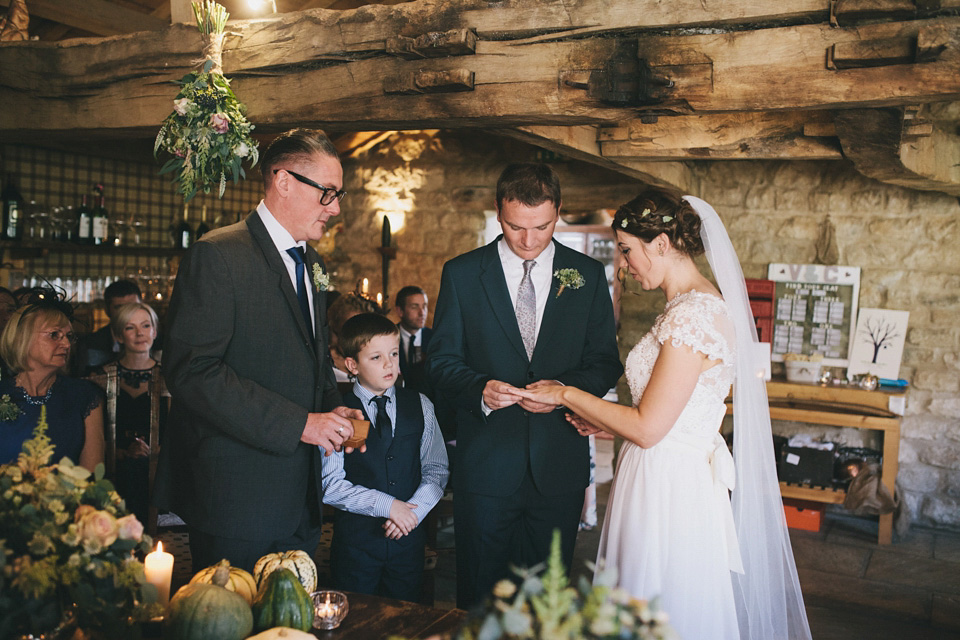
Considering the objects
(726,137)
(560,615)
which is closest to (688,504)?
(560,615)

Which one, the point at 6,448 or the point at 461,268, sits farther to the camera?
the point at 6,448

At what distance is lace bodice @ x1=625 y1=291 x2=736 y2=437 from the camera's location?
2227 mm

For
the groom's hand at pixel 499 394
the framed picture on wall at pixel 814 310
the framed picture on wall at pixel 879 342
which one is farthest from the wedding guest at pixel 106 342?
the framed picture on wall at pixel 879 342

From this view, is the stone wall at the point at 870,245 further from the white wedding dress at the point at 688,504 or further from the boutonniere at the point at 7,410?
the boutonniere at the point at 7,410

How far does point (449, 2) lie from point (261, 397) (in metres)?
1.89

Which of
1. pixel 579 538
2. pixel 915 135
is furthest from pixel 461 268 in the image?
pixel 579 538

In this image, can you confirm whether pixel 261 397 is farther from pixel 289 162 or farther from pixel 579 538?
pixel 579 538

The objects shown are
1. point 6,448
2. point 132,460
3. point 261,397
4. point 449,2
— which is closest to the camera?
point 261,397

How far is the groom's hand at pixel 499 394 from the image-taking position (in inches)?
89.1

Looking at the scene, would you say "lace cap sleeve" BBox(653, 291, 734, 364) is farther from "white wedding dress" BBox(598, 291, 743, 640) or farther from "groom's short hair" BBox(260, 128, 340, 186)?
"groom's short hair" BBox(260, 128, 340, 186)

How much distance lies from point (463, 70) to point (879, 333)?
12.7 feet

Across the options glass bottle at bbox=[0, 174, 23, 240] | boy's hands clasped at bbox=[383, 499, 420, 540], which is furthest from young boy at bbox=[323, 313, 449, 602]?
glass bottle at bbox=[0, 174, 23, 240]

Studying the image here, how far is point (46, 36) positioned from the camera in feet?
18.1

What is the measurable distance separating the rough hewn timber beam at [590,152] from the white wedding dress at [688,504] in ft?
5.42
